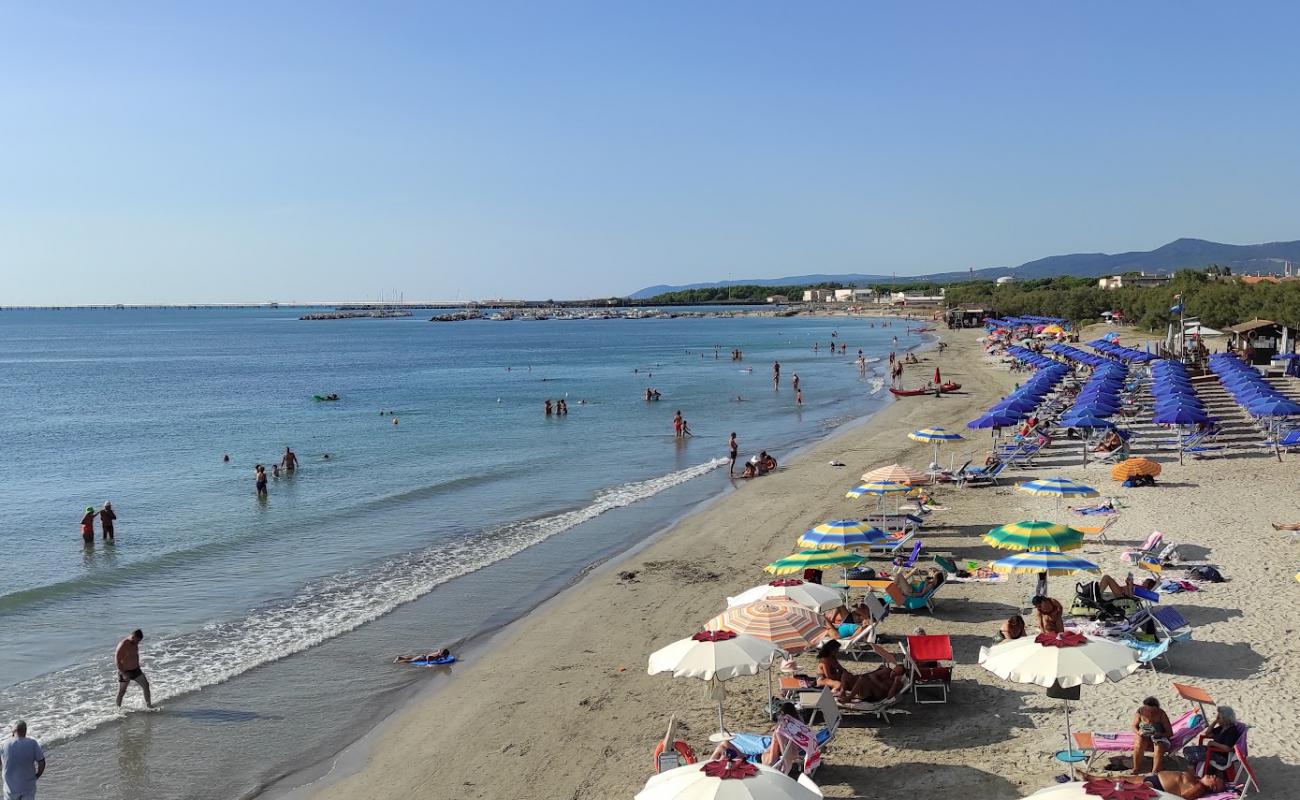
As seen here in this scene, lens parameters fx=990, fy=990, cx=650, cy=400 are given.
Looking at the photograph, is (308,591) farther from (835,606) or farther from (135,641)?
(835,606)

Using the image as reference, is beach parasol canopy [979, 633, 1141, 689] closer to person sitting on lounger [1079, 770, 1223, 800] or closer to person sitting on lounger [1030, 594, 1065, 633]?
person sitting on lounger [1079, 770, 1223, 800]

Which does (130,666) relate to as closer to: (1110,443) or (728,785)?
(728,785)

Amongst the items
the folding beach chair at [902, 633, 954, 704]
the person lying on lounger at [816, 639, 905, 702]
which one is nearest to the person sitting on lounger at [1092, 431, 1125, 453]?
the folding beach chair at [902, 633, 954, 704]

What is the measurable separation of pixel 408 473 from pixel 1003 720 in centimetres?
2383

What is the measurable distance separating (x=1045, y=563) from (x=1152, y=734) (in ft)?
14.4

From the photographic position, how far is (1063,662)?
8.67 meters

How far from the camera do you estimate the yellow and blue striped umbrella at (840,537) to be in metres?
14.3

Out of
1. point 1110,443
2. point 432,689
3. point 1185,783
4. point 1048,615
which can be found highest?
point 1110,443

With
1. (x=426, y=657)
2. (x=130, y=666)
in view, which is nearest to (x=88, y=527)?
(x=130, y=666)

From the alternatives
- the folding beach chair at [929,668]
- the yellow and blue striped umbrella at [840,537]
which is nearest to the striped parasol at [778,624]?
the folding beach chair at [929,668]

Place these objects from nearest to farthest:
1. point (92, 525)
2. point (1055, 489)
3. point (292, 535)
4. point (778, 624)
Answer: point (778, 624)
point (1055, 489)
point (92, 525)
point (292, 535)

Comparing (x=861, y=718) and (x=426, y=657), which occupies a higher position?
(x=861, y=718)

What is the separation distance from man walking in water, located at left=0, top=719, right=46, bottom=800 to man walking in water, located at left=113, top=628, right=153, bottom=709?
Answer: 281cm

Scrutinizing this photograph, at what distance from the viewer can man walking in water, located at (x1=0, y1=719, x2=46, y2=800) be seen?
31.4 ft
